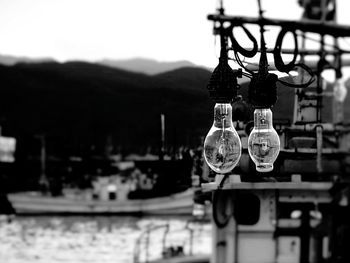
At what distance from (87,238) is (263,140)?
1595 inches

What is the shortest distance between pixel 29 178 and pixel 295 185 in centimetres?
4161

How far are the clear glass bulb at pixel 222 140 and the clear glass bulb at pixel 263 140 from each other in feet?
0.50

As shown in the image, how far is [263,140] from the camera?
3.35m

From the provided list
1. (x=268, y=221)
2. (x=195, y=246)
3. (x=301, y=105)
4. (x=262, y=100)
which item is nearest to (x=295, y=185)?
(x=268, y=221)

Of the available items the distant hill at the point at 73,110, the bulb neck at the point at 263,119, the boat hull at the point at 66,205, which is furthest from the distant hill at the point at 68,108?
the bulb neck at the point at 263,119

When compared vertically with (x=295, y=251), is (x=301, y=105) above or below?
above

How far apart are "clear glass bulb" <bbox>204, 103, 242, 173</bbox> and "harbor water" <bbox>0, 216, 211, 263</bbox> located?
87.7 feet

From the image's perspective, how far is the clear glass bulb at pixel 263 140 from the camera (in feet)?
11.0

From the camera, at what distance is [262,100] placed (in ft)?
11.2

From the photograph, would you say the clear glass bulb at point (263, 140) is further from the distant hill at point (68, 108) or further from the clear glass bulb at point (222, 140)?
Result: the distant hill at point (68, 108)

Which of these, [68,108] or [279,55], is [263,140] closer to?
[279,55]

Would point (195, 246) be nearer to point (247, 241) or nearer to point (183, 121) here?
point (183, 121)

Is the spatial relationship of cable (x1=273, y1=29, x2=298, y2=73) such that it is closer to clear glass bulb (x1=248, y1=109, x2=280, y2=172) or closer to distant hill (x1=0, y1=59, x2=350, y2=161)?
clear glass bulb (x1=248, y1=109, x2=280, y2=172)

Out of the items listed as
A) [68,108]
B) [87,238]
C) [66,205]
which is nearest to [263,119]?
[87,238]
